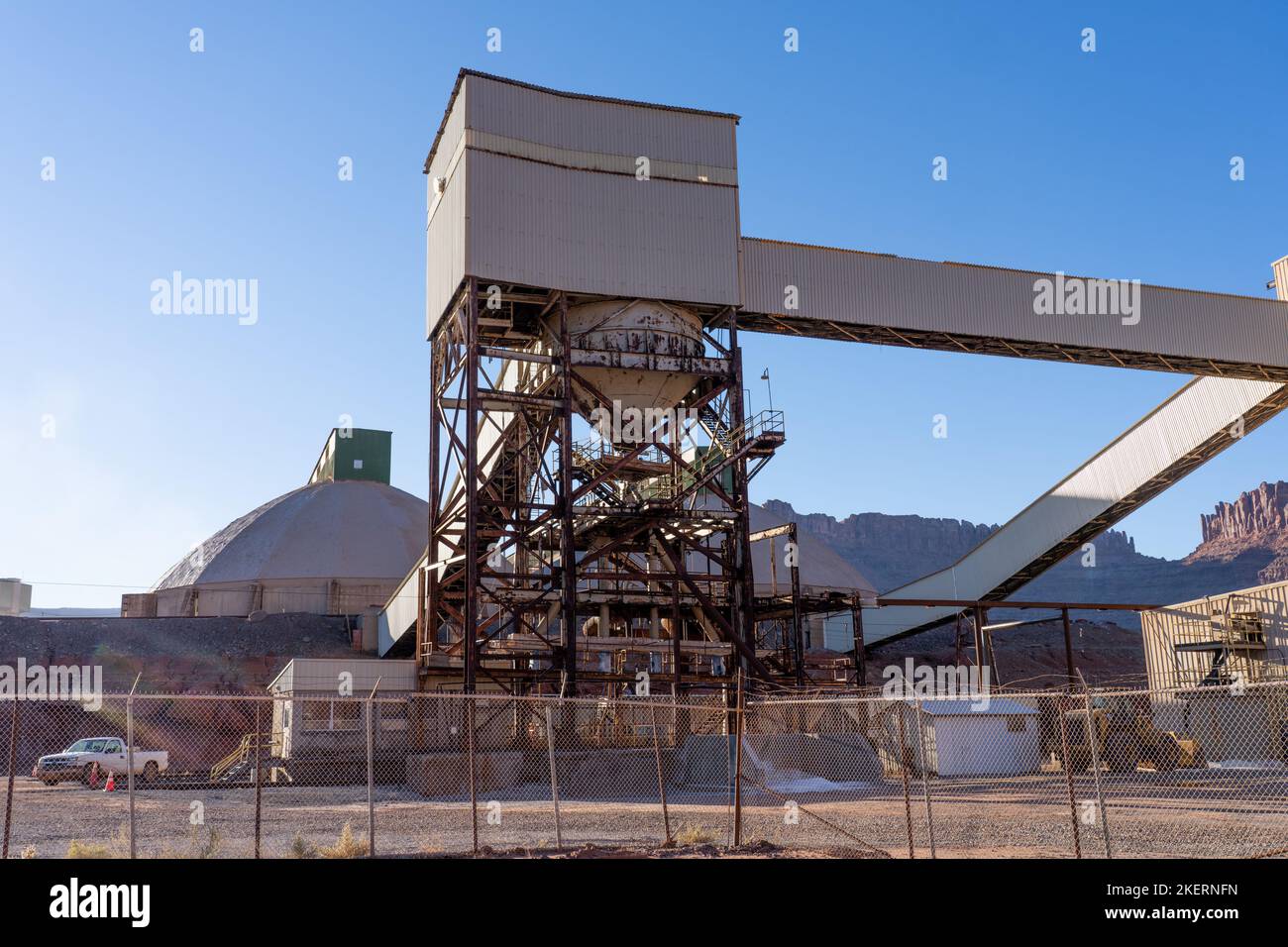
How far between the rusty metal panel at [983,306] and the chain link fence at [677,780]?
13.4 meters

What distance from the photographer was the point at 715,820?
2220cm

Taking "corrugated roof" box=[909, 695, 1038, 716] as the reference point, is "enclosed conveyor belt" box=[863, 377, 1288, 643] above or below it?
above

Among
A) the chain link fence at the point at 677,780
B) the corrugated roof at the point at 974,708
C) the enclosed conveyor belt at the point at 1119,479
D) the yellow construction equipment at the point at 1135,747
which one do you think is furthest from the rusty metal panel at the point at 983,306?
the yellow construction equipment at the point at 1135,747

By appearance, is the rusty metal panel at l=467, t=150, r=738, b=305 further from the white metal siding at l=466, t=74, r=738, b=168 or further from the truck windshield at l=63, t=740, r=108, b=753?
the truck windshield at l=63, t=740, r=108, b=753

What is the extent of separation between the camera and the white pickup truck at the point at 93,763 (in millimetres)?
32438

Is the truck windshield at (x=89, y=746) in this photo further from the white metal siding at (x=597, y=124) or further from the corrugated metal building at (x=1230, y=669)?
the corrugated metal building at (x=1230, y=669)

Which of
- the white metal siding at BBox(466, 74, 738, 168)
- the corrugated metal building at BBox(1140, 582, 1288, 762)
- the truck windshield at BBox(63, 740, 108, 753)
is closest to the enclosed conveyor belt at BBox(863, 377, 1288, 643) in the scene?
the corrugated metal building at BBox(1140, 582, 1288, 762)

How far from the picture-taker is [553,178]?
36.6m

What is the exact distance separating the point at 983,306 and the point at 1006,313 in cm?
92

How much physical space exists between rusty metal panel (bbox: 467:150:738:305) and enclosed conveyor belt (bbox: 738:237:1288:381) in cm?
173

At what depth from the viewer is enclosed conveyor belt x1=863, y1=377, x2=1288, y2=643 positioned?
46.7m

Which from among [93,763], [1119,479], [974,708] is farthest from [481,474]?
[1119,479]

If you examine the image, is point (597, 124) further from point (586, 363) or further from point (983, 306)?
point (983, 306)
